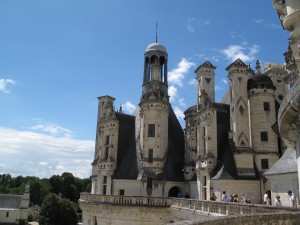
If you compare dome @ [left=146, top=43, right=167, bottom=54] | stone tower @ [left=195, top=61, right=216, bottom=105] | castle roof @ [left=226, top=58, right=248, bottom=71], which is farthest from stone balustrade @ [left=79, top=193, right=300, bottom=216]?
dome @ [left=146, top=43, right=167, bottom=54]

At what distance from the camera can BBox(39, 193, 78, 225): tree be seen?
182 ft

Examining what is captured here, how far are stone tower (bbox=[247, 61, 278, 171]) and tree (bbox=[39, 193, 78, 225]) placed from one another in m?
40.5

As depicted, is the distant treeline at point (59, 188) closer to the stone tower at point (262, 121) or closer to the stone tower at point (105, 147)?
the stone tower at point (105, 147)

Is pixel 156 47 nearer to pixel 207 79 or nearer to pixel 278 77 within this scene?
pixel 207 79

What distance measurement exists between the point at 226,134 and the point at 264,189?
6321 mm

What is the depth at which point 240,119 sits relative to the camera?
2894 centimetres

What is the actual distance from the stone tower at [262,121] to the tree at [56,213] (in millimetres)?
40486

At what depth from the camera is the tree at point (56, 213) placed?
55375 mm

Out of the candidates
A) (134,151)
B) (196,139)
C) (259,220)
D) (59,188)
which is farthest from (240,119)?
(59,188)

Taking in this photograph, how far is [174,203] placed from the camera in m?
26.2

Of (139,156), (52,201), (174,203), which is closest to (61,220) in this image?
(52,201)

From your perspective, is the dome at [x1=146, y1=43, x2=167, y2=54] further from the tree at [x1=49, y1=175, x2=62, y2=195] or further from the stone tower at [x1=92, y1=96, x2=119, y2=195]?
the tree at [x1=49, y1=175, x2=62, y2=195]

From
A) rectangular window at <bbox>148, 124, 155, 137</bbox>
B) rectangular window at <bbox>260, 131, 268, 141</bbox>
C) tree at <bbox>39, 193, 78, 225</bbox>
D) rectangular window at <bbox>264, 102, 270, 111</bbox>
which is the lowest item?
tree at <bbox>39, 193, 78, 225</bbox>

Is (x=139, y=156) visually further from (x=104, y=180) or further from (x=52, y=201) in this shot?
(x=52, y=201)
